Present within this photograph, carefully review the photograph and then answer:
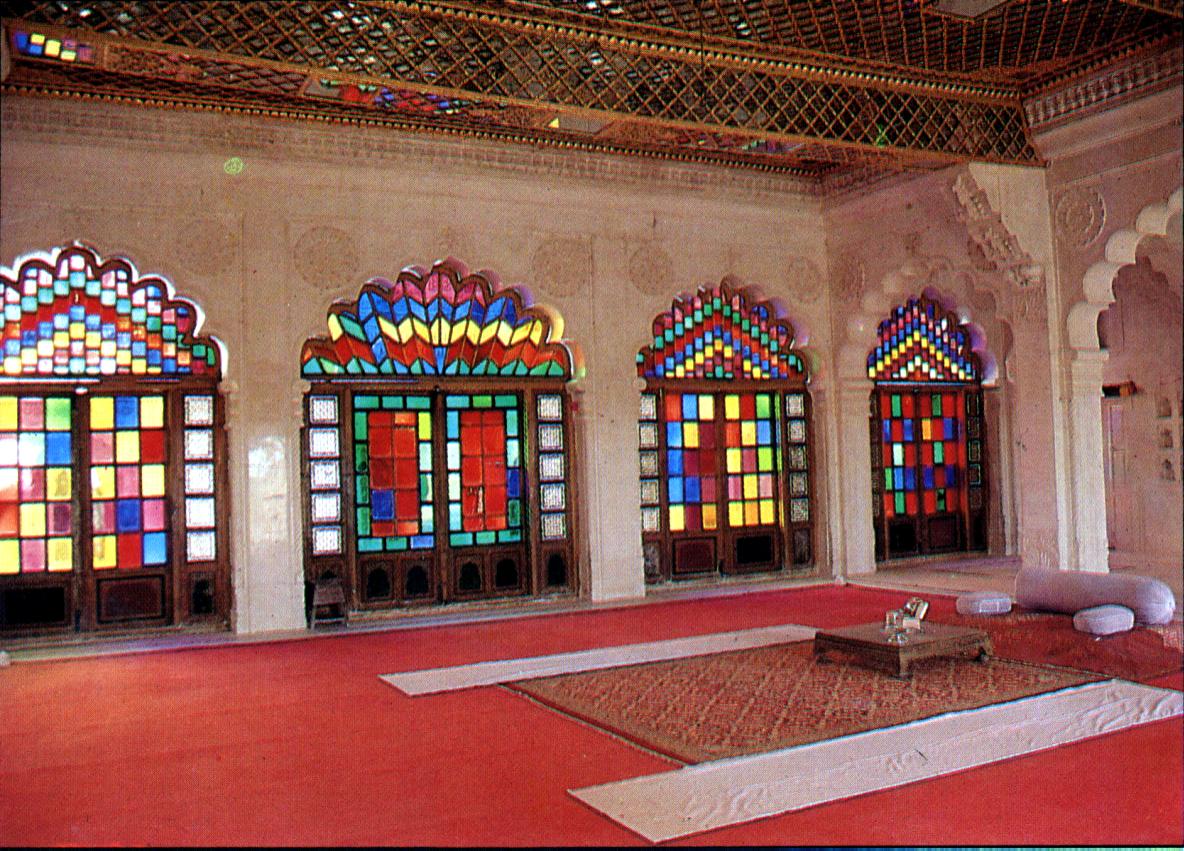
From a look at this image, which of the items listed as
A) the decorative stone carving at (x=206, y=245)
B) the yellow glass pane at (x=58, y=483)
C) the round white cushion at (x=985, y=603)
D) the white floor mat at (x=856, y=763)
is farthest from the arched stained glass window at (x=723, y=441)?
the white floor mat at (x=856, y=763)

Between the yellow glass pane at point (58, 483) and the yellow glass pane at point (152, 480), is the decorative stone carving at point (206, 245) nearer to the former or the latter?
the yellow glass pane at point (152, 480)

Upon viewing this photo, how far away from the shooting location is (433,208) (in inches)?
330

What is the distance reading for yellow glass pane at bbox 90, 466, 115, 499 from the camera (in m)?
7.66

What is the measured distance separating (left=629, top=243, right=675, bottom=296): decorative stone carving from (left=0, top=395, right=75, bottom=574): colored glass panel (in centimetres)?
451

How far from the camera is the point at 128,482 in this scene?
7766mm

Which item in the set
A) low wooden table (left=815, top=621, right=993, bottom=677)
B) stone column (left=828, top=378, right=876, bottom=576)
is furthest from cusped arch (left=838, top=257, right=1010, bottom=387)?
low wooden table (left=815, top=621, right=993, bottom=677)

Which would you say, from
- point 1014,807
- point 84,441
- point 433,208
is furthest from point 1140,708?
point 84,441

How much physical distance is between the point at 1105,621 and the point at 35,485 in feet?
23.4

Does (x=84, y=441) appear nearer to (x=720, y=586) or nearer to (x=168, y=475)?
(x=168, y=475)

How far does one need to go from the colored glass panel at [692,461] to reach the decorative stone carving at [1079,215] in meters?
3.36

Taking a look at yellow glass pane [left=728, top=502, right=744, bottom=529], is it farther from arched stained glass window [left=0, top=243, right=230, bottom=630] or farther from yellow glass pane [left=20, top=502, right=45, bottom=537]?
yellow glass pane [left=20, top=502, right=45, bottom=537]

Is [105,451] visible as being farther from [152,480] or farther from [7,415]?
[7,415]

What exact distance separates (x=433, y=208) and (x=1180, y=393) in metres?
7.00

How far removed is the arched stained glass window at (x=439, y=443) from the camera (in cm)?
838
